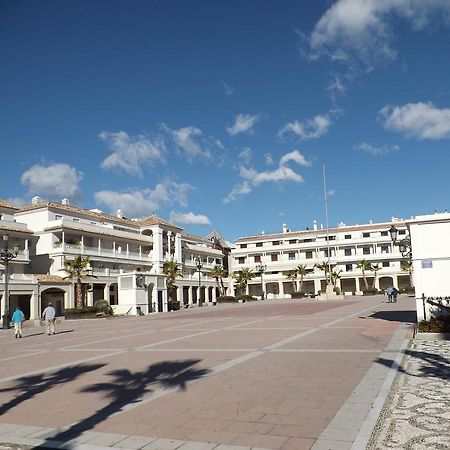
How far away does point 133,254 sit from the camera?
202 feet

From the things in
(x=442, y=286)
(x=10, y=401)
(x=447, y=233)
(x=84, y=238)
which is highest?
(x=84, y=238)

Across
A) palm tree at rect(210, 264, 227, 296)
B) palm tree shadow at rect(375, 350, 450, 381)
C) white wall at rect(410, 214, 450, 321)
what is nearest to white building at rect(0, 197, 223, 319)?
palm tree at rect(210, 264, 227, 296)

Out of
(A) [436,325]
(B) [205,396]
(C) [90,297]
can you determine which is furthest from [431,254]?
(C) [90,297]

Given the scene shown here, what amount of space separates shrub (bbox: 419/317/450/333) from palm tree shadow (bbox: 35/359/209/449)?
6.86 metres

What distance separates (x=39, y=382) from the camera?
32.8 ft

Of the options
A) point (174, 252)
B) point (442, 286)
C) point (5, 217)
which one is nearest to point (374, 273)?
point (174, 252)

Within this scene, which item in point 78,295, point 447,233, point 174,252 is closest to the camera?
point 447,233

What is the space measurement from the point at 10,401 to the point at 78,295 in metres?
36.1

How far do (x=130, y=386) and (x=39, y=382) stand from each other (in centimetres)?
235

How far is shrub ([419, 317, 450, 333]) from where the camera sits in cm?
1357

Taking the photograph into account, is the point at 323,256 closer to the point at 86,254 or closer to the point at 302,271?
the point at 302,271

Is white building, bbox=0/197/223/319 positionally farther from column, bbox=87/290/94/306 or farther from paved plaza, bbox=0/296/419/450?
paved plaza, bbox=0/296/419/450

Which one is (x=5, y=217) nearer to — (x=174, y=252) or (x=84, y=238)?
(x=84, y=238)

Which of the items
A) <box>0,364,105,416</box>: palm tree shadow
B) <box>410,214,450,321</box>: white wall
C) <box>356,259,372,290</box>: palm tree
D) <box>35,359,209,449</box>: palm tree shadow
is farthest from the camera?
<box>356,259,372,290</box>: palm tree
